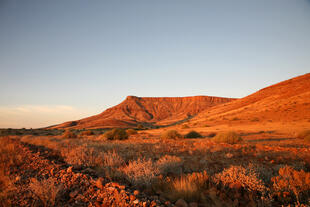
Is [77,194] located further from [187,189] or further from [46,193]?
[187,189]

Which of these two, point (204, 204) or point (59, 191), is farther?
point (59, 191)

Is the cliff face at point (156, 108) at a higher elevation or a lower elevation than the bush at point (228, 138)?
higher

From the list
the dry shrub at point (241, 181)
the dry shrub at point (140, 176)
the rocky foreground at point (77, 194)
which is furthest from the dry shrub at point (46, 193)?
the dry shrub at point (241, 181)

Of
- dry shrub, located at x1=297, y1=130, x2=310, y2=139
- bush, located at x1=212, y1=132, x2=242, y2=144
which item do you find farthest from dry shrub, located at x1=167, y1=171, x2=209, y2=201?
dry shrub, located at x1=297, y1=130, x2=310, y2=139

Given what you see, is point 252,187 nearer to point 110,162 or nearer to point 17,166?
point 110,162

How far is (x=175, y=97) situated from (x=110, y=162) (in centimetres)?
12199

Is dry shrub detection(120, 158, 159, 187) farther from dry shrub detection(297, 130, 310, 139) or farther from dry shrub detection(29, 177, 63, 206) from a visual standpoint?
dry shrub detection(297, 130, 310, 139)

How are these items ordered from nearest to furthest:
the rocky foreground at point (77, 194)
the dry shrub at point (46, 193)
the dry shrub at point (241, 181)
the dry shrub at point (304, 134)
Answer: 1. the rocky foreground at point (77, 194)
2. the dry shrub at point (46, 193)
3. the dry shrub at point (241, 181)
4. the dry shrub at point (304, 134)

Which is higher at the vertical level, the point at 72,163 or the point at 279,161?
the point at 72,163

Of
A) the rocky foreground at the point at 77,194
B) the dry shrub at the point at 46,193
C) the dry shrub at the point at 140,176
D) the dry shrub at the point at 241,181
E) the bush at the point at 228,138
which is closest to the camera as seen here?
the rocky foreground at the point at 77,194

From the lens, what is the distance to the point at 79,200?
2.97 metres

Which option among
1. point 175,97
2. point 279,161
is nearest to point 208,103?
point 175,97

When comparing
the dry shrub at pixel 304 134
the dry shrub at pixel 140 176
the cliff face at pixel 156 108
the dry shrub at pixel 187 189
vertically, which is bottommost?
the dry shrub at pixel 304 134

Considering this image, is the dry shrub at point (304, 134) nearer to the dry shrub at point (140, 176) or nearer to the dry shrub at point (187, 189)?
the dry shrub at point (187, 189)
